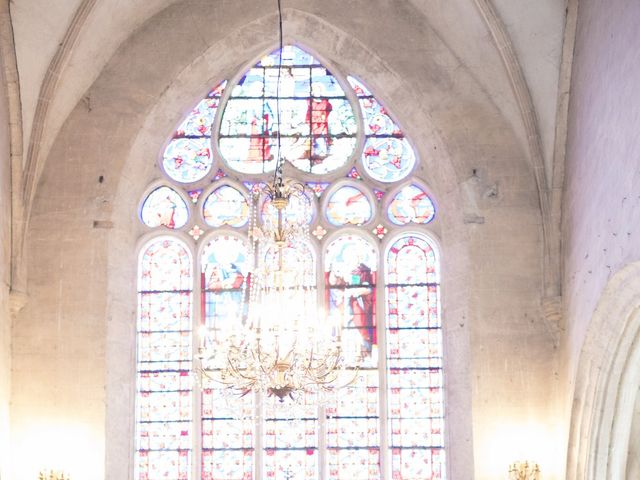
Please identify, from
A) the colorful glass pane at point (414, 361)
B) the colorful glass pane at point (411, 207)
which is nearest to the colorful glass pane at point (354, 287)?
the colorful glass pane at point (414, 361)

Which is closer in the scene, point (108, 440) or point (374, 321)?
point (108, 440)

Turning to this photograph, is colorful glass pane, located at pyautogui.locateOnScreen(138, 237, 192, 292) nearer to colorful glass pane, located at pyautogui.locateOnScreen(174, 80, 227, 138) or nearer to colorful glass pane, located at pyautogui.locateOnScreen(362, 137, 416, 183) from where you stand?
colorful glass pane, located at pyautogui.locateOnScreen(174, 80, 227, 138)

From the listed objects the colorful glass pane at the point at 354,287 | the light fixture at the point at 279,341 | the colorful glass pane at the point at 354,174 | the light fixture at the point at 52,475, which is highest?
the colorful glass pane at the point at 354,174

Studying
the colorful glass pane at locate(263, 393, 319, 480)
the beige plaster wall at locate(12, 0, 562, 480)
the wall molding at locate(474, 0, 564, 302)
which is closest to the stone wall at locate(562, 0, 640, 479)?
the wall molding at locate(474, 0, 564, 302)

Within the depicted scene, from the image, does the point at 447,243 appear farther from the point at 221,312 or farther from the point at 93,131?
the point at 93,131

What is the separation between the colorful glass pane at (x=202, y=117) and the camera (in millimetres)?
17469

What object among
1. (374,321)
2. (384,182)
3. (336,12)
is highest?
(336,12)

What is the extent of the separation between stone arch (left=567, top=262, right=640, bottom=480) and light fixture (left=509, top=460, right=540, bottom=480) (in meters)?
0.50

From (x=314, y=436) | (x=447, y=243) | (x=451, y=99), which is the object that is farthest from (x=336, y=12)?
(x=314, y=436)

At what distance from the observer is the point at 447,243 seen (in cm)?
1681

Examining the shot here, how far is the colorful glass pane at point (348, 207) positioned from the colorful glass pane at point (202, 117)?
5.04 feet

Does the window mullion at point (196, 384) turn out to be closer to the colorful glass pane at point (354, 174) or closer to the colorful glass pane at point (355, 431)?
the colorful glass pane at point (355, 431)

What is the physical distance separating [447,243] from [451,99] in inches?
58.2

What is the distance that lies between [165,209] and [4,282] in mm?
2215
